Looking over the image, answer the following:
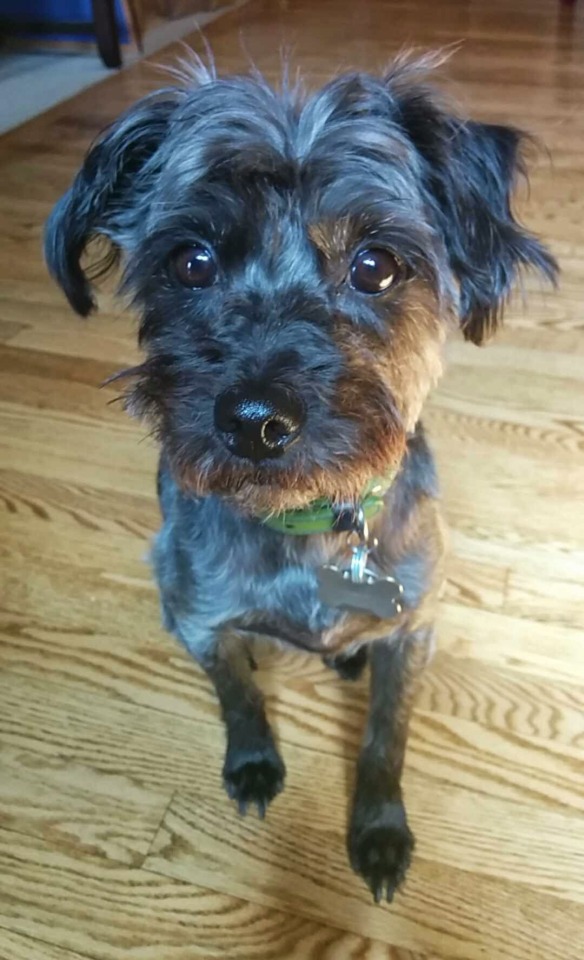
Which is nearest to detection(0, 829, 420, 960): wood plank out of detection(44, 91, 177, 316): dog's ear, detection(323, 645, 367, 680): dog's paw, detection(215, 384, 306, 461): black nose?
detection(323, 645, 367, 680): dog's paw

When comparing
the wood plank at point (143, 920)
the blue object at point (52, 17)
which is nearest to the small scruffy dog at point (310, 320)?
the wood plank at point (143, 920)

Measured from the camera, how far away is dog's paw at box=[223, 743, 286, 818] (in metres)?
1.26

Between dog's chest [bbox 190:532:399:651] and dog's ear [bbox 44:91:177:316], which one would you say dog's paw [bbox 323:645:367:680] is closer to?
dog's chest [bbox 190:532:399:651]

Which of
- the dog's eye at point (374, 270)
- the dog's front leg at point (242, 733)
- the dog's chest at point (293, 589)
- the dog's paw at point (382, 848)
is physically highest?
the dog's eye at point (374, 270)

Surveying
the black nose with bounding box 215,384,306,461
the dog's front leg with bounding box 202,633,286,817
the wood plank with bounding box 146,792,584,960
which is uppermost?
the black nose with bounding box 215,384,306,461

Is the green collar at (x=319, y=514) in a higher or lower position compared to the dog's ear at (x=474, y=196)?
lower

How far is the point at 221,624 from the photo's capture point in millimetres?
1197

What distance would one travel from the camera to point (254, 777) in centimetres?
126

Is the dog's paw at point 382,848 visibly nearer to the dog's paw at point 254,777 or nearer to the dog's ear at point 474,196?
the dog's paw at point 254,777

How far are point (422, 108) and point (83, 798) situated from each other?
1.02 meters

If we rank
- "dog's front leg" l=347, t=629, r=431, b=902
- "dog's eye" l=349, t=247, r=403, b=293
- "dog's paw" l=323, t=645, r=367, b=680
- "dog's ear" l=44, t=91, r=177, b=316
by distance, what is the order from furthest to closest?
"dog's paw" l=323, t=645, r=367, b=680 < "dog's front leg" l=347, t=629, r=431, b=902 < "dog's ear" l=44, t=91, r=177, b=316 < "dog's eye" l=349, t=247, r=403, b=293

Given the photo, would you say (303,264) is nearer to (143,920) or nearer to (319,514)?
(319,514)

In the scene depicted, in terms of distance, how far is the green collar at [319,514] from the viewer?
1049 mm

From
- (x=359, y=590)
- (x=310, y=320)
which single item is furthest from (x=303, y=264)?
(x=359, y=590)
